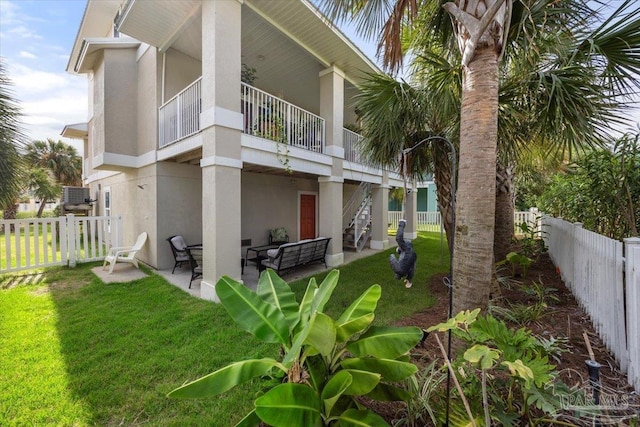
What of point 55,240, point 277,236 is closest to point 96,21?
point 55,240

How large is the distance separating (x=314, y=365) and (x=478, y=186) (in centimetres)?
288

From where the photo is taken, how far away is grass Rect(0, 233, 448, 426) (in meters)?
2.93

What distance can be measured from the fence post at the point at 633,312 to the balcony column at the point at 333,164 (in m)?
7.13

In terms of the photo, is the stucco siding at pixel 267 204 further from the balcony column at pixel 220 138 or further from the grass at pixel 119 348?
the balcony column at pixel 220 138

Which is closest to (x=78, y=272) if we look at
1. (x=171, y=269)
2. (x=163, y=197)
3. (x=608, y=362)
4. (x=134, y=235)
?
(x=134, y=235)

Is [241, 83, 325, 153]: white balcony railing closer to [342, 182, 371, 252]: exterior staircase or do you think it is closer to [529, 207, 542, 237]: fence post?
[342, 182, 371, 252]: exterior staircase

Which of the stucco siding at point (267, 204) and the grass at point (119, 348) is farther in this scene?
the stucco siding at point (267, 204)

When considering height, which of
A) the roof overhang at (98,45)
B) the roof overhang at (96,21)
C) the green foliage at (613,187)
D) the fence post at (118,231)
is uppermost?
the roof overhang at (96,21)

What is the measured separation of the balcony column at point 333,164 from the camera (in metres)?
9.45

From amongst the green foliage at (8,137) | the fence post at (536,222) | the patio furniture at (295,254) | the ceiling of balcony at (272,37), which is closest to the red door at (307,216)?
the patio furniture at (295,254)

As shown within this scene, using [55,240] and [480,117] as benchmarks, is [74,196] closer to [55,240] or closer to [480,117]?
[55,240]

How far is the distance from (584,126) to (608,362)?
3260 millimetres

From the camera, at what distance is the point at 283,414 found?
5.75ft

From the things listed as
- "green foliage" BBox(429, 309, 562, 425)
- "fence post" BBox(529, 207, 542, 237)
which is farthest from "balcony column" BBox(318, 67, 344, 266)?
"green foliage" BBox(429, 309, 562, 425)
